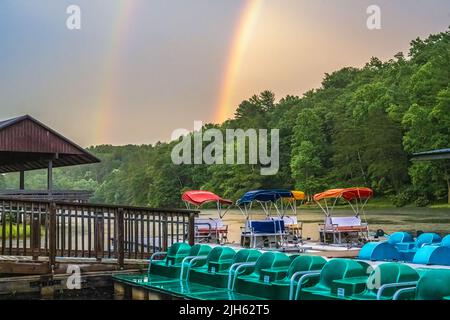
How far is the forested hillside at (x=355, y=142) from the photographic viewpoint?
6131 cm

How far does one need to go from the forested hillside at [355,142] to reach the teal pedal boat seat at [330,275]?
51.8 m

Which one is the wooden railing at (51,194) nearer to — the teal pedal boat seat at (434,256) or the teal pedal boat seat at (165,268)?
the teal pedal boat seat at (165,268)

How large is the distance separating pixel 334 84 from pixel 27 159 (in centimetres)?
7724

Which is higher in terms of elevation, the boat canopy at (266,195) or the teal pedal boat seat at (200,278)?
the boat canopy at (266,195)

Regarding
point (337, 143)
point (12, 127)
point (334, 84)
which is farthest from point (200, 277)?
point (334, 84)

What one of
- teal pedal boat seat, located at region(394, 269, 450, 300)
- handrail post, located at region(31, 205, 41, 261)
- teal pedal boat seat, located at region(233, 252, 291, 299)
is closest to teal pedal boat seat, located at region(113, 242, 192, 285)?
handrail post, located at region(31, 205, 41, 261)

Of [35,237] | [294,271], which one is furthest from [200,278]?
[35,237]

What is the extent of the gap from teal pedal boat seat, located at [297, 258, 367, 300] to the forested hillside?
170ft

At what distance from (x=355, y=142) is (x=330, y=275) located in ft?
219

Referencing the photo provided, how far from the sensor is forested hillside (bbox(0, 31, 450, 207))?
6131 cm

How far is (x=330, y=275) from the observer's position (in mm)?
8562

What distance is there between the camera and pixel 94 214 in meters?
13.0

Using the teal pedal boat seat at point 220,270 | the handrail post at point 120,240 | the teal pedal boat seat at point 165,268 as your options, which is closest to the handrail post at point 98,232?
the handrail post at point 120,240

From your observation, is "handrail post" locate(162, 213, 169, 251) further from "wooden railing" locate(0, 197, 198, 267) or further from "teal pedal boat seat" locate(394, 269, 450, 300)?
"teal pedal boat seat" locate(394, 269, 450, 300)
